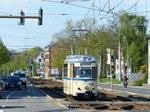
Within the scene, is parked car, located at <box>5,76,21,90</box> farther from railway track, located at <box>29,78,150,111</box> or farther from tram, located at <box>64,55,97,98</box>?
tram, located at <box>64,55,97,98</box>

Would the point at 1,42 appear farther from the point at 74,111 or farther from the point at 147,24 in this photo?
the point at 74,111

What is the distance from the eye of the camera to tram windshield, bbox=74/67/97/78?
104 ft

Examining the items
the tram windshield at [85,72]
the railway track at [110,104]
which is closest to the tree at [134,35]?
the railway track at [110,104]

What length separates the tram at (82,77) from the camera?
3147 cm

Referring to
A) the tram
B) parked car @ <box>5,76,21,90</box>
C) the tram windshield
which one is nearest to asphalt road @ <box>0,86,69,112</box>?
the tram

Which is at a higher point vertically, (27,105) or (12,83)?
(12,83)

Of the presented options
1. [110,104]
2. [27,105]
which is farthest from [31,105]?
[110,104]

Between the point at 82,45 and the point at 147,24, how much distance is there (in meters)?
14.0

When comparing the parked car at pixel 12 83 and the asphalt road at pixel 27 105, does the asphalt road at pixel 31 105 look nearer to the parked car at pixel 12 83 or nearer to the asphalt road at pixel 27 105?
the asphalt road at pixel 27 105

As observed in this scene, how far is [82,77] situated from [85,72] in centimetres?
51

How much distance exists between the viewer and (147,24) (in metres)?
91.1

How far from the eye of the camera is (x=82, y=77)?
31.6m

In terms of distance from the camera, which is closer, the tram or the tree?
the tram

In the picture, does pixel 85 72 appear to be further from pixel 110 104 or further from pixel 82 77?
pixel 110 104
